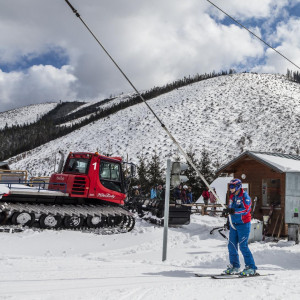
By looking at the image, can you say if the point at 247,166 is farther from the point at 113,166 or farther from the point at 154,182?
the point at 154,182

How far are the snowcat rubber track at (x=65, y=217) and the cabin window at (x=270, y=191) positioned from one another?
23.7 ft

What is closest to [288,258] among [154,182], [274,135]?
[154,182]

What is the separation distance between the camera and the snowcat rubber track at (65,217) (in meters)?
13.0

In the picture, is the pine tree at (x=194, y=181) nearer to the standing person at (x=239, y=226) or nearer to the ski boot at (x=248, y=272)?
the standing person at (x=239, y=226)

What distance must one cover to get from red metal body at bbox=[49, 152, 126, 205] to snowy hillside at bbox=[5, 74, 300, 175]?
36.4m

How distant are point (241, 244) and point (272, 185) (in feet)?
39.1

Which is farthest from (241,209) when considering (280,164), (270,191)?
(270,191)

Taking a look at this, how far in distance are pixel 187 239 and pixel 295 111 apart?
57.5 metres

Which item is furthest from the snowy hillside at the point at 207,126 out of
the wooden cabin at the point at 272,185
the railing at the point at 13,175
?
the wooden cabin at the point at 272,185

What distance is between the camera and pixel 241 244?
7113 mm

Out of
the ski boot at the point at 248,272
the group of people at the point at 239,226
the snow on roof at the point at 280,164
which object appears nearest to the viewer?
the ski boot at the point at 248,272

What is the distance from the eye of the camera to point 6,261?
7117 mm

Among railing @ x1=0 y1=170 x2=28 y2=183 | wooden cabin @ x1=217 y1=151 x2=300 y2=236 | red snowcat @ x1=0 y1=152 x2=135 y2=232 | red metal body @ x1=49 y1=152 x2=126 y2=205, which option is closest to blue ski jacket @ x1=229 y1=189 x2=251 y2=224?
red snowcat @ x1=0 y1=152 x2=135 y2=232

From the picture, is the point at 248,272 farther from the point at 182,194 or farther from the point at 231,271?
the point at 182,194
